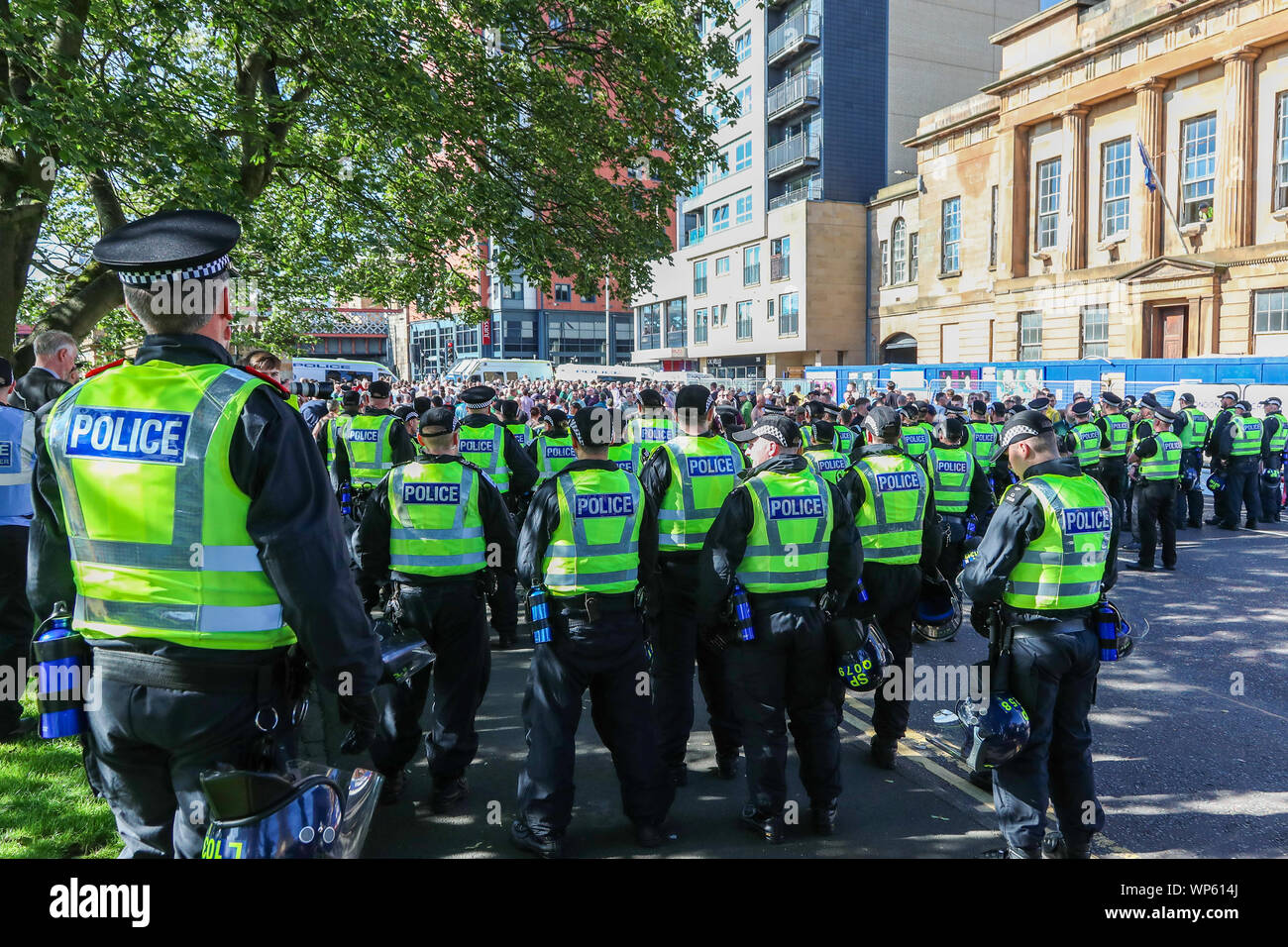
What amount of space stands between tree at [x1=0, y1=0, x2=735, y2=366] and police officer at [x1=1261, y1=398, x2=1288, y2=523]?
34.3 feet

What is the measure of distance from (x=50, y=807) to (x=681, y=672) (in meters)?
3.47

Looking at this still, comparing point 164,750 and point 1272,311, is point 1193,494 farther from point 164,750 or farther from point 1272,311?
point 164,750

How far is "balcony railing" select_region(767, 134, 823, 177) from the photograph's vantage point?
141 ft

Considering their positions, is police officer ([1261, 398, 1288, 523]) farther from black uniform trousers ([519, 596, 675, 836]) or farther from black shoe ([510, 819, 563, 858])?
black shoe ([510, 819, 563, 858])

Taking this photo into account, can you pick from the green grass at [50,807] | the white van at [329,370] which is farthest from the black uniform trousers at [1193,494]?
the white van at [329,370]

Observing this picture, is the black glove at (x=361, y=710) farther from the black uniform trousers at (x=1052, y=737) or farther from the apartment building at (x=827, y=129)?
the apartment building at (x=827, y=129)

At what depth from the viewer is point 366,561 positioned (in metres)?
4.85

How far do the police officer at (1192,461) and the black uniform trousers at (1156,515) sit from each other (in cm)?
291

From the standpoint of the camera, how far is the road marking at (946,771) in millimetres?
4203

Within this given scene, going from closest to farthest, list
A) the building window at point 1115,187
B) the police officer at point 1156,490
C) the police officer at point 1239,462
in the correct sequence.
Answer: the police officer at point 1156,490
the police officer at point 1239,462
the building window at point 1115,187

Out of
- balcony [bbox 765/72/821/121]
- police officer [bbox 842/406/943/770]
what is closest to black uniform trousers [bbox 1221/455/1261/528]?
police officer [bbox 842/406/943/770]

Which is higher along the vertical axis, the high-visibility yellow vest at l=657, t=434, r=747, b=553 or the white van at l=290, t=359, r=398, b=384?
the white van at l=290, t=359, r=398, b=384

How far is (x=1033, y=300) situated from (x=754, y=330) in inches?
716
